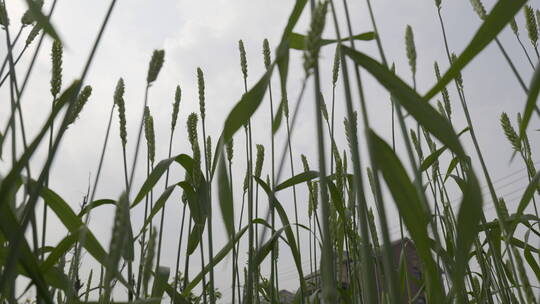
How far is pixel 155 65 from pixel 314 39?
22 centimetres

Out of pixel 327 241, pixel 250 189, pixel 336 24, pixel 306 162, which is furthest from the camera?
pixel 306 162

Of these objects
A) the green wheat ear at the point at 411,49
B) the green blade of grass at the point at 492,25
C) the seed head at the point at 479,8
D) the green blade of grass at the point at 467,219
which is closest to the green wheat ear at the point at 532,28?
the seed head at the point at 479,8

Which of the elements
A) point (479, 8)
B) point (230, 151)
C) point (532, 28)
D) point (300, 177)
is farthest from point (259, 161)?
point (532, 28)

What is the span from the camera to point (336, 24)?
55 cm

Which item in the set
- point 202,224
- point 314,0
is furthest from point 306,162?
point 314,0

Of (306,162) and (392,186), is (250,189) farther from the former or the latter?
(392,186)

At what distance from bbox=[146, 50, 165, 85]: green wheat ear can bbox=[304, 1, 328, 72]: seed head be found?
8.3 inches

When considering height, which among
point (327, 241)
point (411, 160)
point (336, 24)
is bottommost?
point (327, 241)

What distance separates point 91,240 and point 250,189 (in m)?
0.55

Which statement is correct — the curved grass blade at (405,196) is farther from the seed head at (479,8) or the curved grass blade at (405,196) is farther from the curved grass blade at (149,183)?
the seed head at (479,8)

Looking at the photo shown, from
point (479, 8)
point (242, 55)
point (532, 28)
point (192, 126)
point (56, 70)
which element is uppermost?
point (242, 55)

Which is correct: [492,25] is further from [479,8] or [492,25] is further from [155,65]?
[479,8]

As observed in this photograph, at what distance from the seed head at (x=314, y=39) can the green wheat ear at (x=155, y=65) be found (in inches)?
8.3

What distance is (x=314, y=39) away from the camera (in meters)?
0.37
